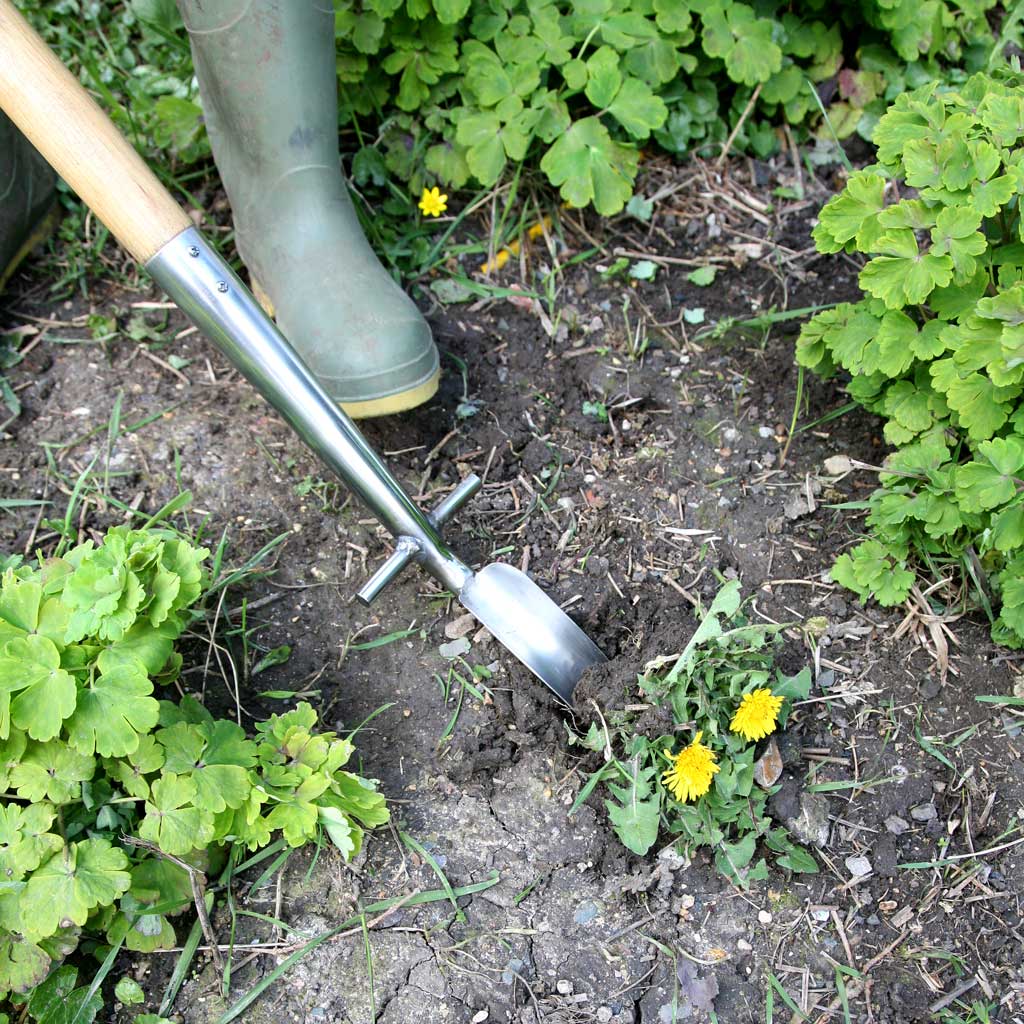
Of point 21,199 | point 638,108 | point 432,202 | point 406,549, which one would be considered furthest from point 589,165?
point 21,199

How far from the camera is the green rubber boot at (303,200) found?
1.74 meters

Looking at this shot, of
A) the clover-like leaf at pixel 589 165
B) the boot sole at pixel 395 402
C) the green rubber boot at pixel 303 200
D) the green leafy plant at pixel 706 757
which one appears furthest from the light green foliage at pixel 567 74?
the green leafy plant at pixel 706 757

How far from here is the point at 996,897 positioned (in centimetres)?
150

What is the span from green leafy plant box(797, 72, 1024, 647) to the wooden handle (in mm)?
1046

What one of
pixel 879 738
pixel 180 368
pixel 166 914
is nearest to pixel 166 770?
pixel 166 914

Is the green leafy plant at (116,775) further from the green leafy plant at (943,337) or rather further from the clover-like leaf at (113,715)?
the green leafy plant at (943,337)

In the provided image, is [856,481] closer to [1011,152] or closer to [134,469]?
[1011,152]

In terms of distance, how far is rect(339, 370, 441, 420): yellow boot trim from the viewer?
1838 mm

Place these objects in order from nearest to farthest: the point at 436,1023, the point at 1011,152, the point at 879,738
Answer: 1. the point at 436,1023
2. the point at 1011,152
3. the point at 879,738

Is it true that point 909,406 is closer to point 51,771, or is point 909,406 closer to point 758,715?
point 758,715

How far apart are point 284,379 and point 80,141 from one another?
1.46 ft

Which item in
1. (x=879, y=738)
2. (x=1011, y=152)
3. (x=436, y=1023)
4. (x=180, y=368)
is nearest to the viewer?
(x=436, y=1023)

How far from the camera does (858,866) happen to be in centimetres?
152

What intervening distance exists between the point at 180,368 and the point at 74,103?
66cm
